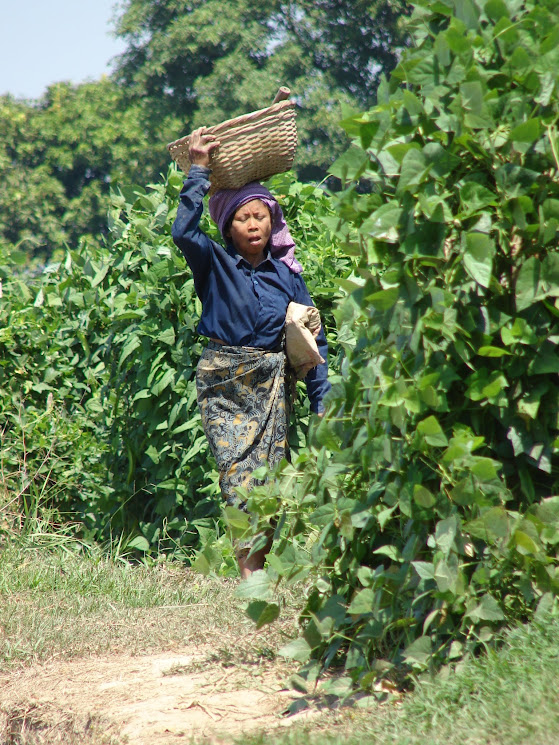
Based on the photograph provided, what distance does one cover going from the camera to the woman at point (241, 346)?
149 inches

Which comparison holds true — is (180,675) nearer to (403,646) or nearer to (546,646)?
(403,646)

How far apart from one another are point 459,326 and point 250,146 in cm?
195

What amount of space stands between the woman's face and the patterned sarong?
48 centimetres

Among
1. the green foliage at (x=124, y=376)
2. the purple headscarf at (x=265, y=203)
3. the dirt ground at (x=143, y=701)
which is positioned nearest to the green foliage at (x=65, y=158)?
the green foliage at (x=124, y=376)

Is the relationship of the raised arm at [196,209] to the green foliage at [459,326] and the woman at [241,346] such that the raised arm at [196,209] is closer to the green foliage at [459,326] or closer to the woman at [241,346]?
the woman at [241,346]

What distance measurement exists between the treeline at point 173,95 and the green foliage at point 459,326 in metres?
23.1

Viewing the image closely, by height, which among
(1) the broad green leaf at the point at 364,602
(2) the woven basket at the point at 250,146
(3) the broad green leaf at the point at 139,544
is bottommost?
(3) the broad green leaf at the point at 139,544

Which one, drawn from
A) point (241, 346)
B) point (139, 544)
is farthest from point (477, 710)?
point (139, 544)

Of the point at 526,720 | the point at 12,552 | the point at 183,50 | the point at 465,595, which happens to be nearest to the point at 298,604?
the point at 465,595

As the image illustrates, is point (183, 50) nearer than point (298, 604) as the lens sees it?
No

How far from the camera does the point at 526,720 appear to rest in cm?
190

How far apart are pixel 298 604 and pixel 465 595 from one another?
117 cm

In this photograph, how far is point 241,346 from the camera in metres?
3.84

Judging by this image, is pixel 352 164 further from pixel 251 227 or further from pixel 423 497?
pixel 251 227
